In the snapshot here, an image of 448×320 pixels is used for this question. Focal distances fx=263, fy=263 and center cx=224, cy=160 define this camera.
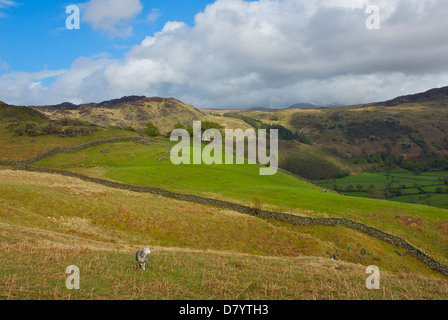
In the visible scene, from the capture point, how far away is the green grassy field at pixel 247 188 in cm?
4491

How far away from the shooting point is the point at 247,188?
2564 inches

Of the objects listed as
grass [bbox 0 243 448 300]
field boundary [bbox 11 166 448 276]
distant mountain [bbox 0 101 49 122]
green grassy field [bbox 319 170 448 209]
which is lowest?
green grassy field [bbox 319 170 448 209]

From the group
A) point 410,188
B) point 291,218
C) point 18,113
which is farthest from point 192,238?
point 18,113

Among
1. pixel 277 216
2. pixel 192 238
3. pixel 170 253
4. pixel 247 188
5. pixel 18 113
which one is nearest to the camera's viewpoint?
pixel 170 253

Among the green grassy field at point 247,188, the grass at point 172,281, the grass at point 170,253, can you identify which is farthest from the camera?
→ the green grassy field at point 247,188

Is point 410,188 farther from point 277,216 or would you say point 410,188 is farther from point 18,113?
point 18,113

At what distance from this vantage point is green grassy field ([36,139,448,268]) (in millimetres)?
44906

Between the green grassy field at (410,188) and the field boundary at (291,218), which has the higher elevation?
the field boundary at (291,218)

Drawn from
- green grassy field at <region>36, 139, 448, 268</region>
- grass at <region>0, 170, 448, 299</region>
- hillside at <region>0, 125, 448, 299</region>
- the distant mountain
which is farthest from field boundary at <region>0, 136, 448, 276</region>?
the distant mountain

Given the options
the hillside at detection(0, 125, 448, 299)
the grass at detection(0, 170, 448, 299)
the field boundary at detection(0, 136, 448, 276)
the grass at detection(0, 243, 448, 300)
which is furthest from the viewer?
the field boundary at detection(0, 136, 448, 276)

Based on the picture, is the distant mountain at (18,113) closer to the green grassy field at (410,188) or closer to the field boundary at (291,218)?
the field boundary at (291,218)

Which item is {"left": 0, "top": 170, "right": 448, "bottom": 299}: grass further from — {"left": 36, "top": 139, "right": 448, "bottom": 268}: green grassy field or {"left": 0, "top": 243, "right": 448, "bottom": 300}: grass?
{"left": 36, "top": 139, "right": 448, "bottom": 268}: green grassy field

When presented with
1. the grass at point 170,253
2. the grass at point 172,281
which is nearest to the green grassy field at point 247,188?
the grass at point 170,253
